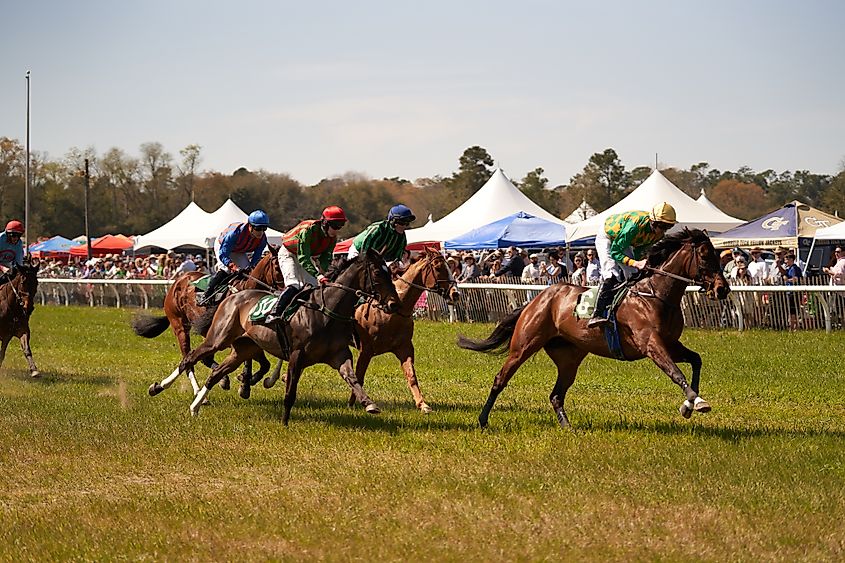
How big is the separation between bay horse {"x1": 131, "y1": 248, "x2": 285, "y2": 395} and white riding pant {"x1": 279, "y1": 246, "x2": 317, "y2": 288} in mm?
789

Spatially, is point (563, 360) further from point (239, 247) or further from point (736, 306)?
point (736, 306)

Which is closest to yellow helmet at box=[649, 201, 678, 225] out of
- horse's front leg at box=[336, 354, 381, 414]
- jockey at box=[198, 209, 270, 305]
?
horse's front leg at box=[336, 354, 381, 414]

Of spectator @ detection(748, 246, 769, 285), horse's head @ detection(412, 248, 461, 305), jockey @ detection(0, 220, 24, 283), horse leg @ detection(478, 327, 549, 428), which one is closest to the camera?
horse leg @ detection(478, 327, 549, 428)

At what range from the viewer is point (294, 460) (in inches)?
347

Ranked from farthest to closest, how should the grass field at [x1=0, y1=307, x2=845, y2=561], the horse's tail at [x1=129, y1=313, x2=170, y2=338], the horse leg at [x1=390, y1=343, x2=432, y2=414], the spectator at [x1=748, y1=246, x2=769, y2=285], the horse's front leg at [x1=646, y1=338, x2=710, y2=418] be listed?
1. the spectator at [x1=748, y1=246, x2=769, y2=285]
2. the horse's tail at [x1=129, y1=313, x2=170, y2=338]
3. the horse leg at [x1=390, y1=343, x2=432, y2=414]
4. the horse's front leg at [x1=646, y1=338, x2=710, y2=418]
5. the grass field at [x1=0, y1=307, x2=845, y2=561]

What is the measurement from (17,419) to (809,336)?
13.6 meters

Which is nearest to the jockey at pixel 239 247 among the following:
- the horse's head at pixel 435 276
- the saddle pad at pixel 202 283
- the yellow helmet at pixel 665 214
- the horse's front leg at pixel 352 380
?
the saddle pad at pixel 202 283

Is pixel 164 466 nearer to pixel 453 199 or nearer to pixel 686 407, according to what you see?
pixel 686 407

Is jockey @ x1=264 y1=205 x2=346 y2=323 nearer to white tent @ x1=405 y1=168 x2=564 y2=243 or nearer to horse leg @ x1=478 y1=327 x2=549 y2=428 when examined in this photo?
horse leg @ x1=478 y1=327 x2=549 y2=428

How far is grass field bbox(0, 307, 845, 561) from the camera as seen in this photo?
627 centimetres

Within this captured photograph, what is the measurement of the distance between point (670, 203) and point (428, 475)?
22.9 meters

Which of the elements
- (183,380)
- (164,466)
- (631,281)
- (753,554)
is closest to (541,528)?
(753,554)

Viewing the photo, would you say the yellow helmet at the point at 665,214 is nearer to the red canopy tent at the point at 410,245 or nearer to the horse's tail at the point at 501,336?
the horse's tail at the point at 501,336

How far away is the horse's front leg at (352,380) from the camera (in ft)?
32.1
